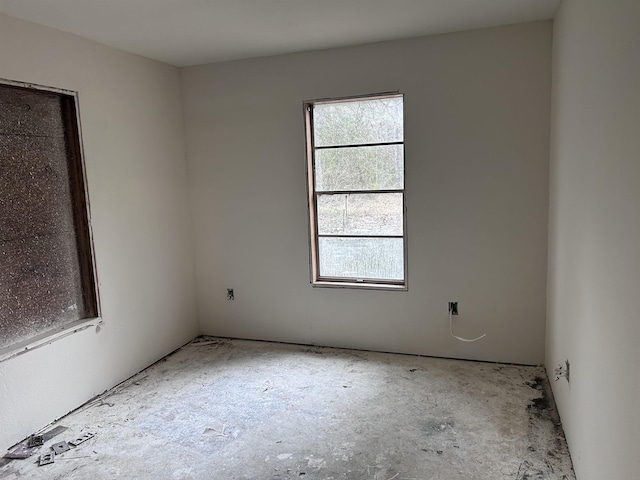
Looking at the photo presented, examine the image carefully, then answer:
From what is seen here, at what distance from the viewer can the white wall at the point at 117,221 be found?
2826 millimetres

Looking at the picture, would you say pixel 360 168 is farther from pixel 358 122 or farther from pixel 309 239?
pixel 309 239

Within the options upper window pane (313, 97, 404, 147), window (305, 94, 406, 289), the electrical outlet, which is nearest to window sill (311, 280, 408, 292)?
window (305, 94, 406, 289)

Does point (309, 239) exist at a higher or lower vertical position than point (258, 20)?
lower

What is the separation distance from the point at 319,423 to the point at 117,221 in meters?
2.06

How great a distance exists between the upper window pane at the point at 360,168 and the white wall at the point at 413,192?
14cm

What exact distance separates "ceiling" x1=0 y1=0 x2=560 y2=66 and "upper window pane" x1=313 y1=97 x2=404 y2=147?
18.2 inches

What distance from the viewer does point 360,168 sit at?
12.4 feet

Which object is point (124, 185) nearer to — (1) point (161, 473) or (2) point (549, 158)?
(1) point (161, 473)

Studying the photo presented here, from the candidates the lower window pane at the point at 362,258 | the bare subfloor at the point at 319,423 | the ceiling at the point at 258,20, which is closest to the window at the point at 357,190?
the lower window pane at the point at 362,258

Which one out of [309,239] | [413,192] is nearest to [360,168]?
[413,192]

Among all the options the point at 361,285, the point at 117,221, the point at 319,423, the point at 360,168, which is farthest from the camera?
the point at 361,285

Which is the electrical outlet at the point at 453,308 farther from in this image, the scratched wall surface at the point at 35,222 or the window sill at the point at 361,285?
the scratched wall surface at the point at 35,222

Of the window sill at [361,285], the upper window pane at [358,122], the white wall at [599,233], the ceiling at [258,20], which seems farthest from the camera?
the window sill at [361,285]

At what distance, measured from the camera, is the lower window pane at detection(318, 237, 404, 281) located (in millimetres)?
3820
